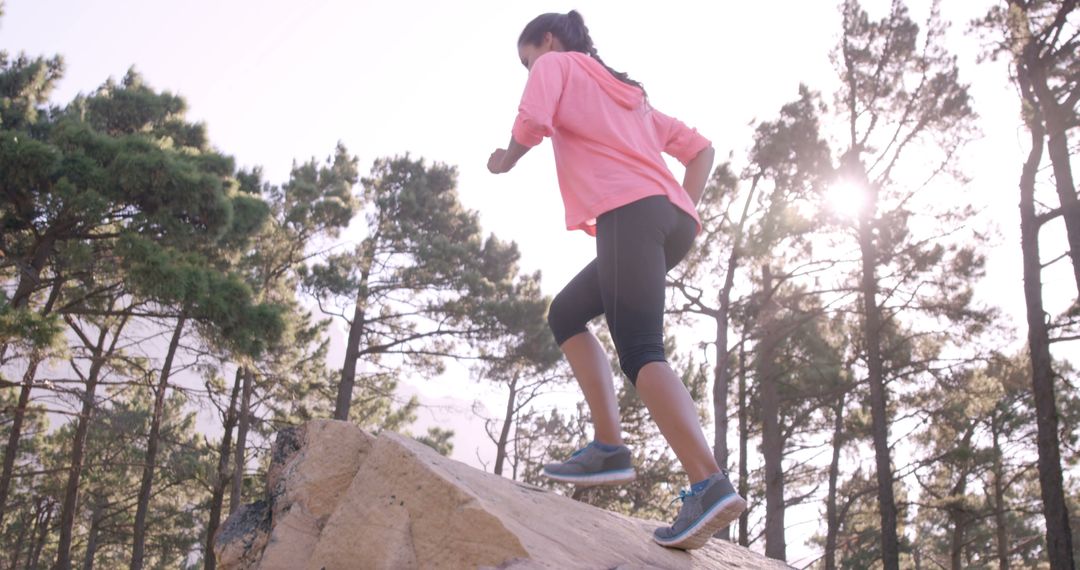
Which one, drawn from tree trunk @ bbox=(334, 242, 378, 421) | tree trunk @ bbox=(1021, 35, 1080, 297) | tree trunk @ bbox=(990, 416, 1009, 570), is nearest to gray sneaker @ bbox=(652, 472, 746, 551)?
tree trunk @ bbox=(1021, 35, 1080, 297)

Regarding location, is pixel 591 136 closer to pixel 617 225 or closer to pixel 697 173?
pixel 617 225

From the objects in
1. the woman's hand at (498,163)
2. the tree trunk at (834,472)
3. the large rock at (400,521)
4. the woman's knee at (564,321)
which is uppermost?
the tree trunk at (834,472)

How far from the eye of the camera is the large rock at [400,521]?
2.10 m

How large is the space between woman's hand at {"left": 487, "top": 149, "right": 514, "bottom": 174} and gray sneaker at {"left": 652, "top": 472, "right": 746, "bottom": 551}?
3.73ft

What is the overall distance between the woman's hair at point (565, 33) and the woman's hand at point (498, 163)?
1.63 ft

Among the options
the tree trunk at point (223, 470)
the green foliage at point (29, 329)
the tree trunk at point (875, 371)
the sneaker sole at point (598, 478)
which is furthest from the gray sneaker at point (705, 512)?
the tree trunk at point (223, 470)

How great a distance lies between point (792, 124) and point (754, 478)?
880cm

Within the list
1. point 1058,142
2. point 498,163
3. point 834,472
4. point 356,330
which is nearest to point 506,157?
point 498,163

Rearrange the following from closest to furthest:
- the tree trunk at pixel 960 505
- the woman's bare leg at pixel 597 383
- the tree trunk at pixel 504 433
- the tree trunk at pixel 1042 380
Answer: the woman's bare leg at pixel 597 383
the tree trunk at pixel 1042 380
the tree trunk at pixel 960 505
the tree trunk at pixel 504 433

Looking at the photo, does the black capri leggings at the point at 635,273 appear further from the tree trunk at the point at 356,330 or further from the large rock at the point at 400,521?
the tree trunk at the point at 356,330

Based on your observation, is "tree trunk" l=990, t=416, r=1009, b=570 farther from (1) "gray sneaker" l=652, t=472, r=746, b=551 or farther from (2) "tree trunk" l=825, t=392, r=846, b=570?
(1) "gray sneaker" l=652, t=472, r=746, b=551

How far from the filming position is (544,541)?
220 cm

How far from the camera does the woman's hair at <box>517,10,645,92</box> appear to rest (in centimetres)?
287

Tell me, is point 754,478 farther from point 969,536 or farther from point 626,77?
point 626,77
